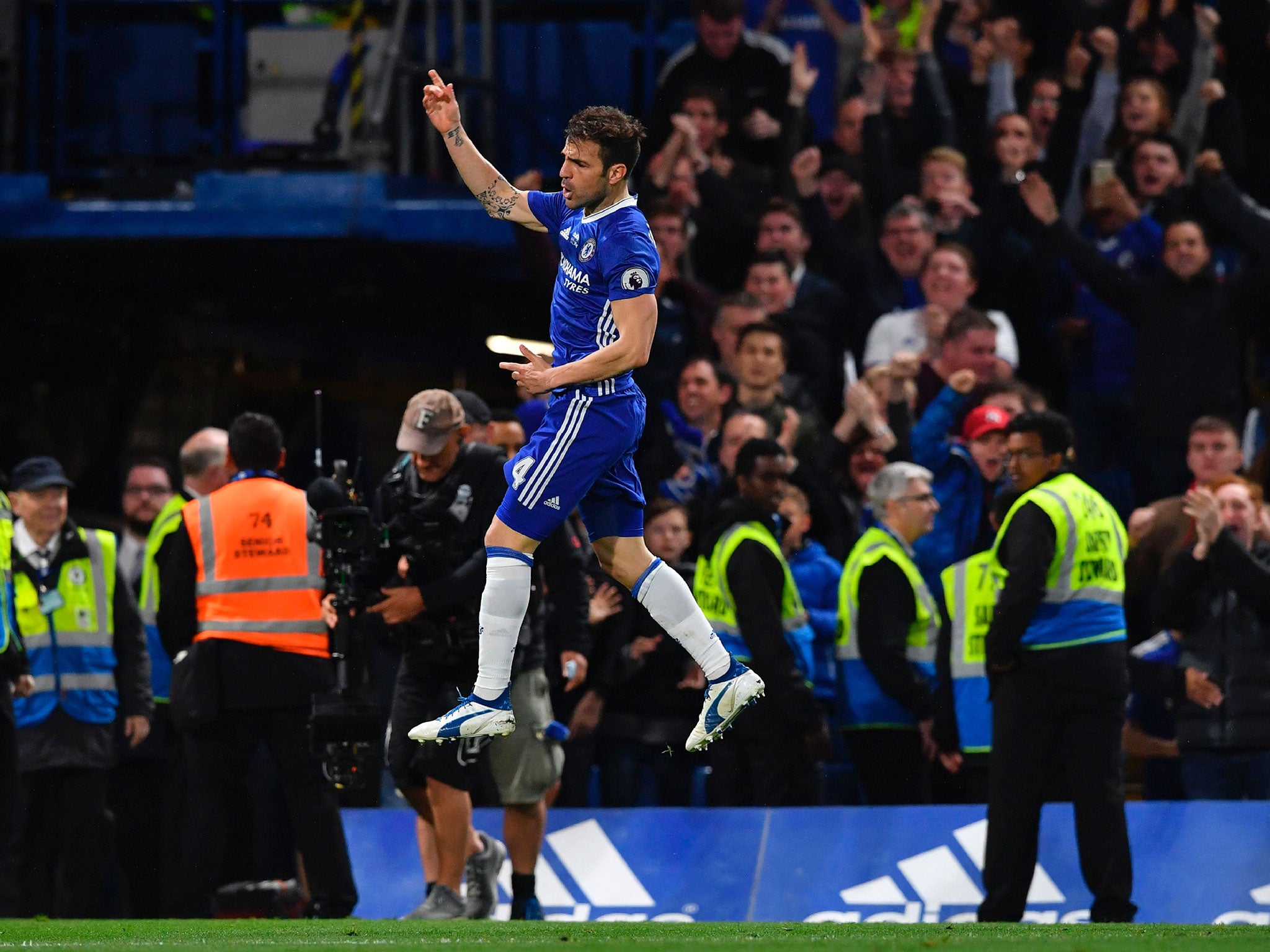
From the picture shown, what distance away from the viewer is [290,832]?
1073cm

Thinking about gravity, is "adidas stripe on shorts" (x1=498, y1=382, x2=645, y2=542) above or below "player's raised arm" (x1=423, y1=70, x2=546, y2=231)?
below

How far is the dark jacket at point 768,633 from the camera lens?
31.4 ft

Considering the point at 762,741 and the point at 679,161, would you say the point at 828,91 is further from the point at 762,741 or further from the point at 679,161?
the point at 762,741

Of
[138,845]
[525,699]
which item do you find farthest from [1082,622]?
[138,845]

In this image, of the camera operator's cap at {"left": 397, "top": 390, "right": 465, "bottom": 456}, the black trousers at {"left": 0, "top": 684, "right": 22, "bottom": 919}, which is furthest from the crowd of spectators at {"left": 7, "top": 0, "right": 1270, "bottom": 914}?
the camera operator's cap at {"left": 397, "top": 390, "right": 465, "bottom": 456}

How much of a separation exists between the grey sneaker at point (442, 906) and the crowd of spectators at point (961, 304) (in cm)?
190

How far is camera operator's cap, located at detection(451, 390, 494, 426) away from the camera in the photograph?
9.09 metres

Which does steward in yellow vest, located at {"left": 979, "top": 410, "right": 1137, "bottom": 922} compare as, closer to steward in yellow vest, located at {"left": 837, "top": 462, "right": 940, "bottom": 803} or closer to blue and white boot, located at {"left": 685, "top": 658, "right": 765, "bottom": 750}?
steward in yellow vest, located at {"left": 837, "top": 462, "right": 940, "bottom": 803}

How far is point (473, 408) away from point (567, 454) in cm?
226

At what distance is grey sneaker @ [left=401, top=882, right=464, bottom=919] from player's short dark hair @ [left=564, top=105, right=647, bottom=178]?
326cm

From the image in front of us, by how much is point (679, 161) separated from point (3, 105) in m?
5.17

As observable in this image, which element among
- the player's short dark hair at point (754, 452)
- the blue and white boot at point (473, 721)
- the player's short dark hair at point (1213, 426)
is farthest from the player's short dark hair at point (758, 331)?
the blue and white boot at point (473, 721)

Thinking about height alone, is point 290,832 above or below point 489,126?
below

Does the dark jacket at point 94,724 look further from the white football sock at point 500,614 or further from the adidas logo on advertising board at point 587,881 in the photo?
the white football sock at point 500,614
